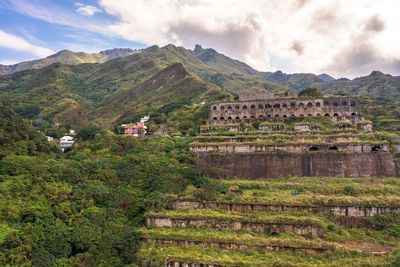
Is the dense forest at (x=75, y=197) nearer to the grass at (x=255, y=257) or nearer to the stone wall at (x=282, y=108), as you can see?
the grass at (x=255, y=257)

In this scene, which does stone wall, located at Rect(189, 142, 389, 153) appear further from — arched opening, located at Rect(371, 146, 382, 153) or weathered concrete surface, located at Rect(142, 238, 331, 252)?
weathered concrete surface, located at Rect(142, 238, 331, 252)

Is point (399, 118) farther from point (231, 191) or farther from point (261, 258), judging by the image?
point (261, 258)

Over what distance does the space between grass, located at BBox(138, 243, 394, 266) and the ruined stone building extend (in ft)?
86.8

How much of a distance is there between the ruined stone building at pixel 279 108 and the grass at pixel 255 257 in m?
26.5

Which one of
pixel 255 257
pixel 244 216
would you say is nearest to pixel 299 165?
pixel 244 216

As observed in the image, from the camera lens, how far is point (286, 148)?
28031 millimetres

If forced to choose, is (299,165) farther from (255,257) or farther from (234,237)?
(255,257)

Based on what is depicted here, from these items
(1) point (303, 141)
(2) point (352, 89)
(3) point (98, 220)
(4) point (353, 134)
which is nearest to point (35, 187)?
(3) point (98, 220)

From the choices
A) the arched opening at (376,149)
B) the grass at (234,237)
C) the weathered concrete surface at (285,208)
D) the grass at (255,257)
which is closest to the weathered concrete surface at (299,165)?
the arched opening at (376,149)

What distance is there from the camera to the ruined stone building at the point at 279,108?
1540 inches

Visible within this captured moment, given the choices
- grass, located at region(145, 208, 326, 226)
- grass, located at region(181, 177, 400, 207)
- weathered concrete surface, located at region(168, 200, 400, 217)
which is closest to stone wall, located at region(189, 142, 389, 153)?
grass, located at region(181, 177, 400, 207)

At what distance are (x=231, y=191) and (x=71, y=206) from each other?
1285 cm

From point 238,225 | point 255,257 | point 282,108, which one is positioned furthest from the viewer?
point 282,108

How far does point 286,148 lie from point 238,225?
519 inches
